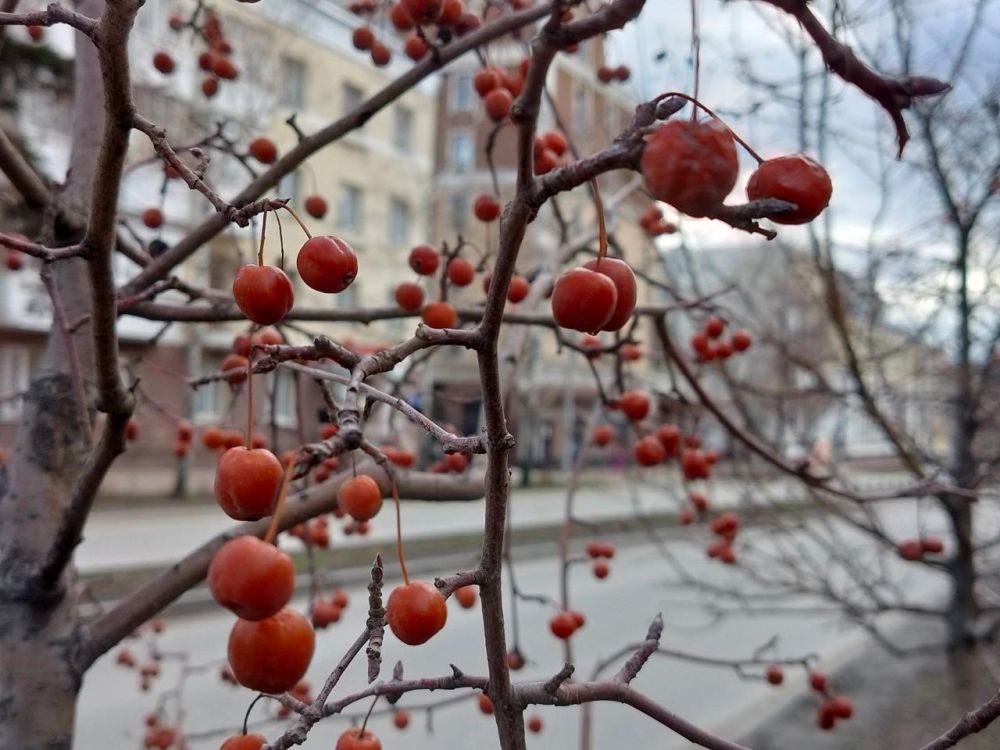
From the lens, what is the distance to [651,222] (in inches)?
136

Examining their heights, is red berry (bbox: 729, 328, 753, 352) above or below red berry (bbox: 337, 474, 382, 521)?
above

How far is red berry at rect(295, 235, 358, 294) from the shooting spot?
1.09m

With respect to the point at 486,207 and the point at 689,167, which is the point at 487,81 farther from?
the point at 689,167

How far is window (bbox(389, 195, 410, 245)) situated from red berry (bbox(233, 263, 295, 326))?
20478mm

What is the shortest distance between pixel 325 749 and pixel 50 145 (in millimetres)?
14269

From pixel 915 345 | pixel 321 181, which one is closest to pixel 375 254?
pixel 321 181

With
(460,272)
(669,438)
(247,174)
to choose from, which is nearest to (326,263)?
(460,272)

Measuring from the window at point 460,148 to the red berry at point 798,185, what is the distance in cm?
1889

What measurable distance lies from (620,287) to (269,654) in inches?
21.7

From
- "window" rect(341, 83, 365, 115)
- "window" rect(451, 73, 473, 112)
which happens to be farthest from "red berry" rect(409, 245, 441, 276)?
"window" rect(451, 73, 473, 112)

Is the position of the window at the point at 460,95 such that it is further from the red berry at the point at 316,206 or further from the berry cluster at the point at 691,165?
the berry cluster at the point at 691,165

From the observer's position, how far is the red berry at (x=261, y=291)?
1066 mm

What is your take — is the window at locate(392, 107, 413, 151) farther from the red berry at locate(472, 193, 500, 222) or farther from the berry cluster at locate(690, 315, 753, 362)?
the red berry at locate(472, 193, 500, 222)

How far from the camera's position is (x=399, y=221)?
21.7m
